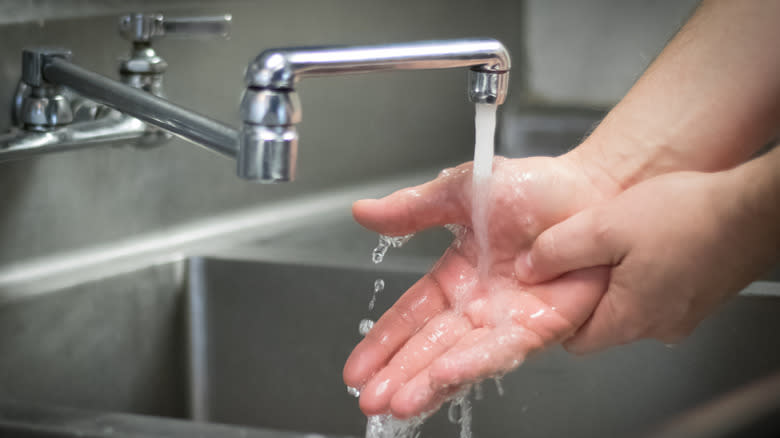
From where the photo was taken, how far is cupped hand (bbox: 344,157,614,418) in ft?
2.28

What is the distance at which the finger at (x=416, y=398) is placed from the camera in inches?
24.3

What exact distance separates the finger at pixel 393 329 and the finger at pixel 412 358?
12 mm

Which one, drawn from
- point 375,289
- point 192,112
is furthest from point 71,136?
point 375,289

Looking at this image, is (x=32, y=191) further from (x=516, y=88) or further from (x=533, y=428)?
(x=516, y=88)

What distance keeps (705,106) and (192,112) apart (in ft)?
1.49

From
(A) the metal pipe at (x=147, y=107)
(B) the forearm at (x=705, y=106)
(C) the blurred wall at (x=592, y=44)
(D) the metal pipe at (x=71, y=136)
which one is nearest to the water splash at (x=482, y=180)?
(B) the forearm at (x=705, y=106)

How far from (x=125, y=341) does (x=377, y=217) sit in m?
0.38

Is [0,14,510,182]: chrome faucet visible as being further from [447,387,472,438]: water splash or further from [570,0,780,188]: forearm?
[447,387,472,438]: water splash

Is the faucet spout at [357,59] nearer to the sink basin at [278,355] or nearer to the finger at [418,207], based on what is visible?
the finger at [418,207]

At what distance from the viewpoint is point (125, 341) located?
3.11 feet

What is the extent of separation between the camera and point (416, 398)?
618mm

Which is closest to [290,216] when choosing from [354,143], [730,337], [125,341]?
[354,143]

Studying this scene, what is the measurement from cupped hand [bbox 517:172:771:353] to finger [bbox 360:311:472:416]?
8 centimetres

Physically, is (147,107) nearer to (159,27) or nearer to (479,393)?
(159,27)
